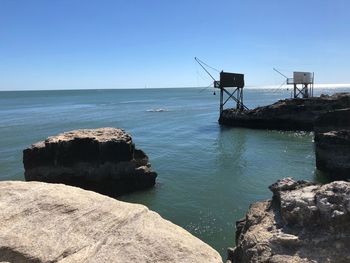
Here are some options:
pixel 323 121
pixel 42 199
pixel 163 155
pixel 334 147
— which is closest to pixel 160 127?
pixel 163 155

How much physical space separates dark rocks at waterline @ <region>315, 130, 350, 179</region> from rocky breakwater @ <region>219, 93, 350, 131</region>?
939 inches

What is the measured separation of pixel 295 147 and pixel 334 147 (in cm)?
1290

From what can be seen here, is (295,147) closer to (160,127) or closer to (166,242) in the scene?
(160,127)

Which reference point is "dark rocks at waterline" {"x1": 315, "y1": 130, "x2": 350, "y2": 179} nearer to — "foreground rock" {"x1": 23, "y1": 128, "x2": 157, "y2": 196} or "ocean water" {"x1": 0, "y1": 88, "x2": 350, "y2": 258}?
"ocean water" {"x1": 0, "y1": 88, "x2": 350, "y2": 258}

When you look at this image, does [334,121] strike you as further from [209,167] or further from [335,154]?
[209,167]

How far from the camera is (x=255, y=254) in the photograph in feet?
24.8

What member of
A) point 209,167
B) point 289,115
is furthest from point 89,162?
point 289,115

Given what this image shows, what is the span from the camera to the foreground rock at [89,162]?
828 inches

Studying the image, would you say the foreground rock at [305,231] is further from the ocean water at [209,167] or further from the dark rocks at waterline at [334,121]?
the dark rocks at waterline at [334,121]

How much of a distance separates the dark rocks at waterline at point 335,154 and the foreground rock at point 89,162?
37.9 ft

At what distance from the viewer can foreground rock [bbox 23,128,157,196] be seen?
69.0 ft

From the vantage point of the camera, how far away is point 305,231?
303 inches

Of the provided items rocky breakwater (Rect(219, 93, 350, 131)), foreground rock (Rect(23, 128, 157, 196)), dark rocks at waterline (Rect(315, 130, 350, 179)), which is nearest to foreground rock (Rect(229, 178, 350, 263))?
foreground rock (Rect(23, 128, 157, 196))

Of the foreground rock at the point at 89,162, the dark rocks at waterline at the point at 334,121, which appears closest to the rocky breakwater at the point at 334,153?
the dark rocks at waterline at the point at 334,121
